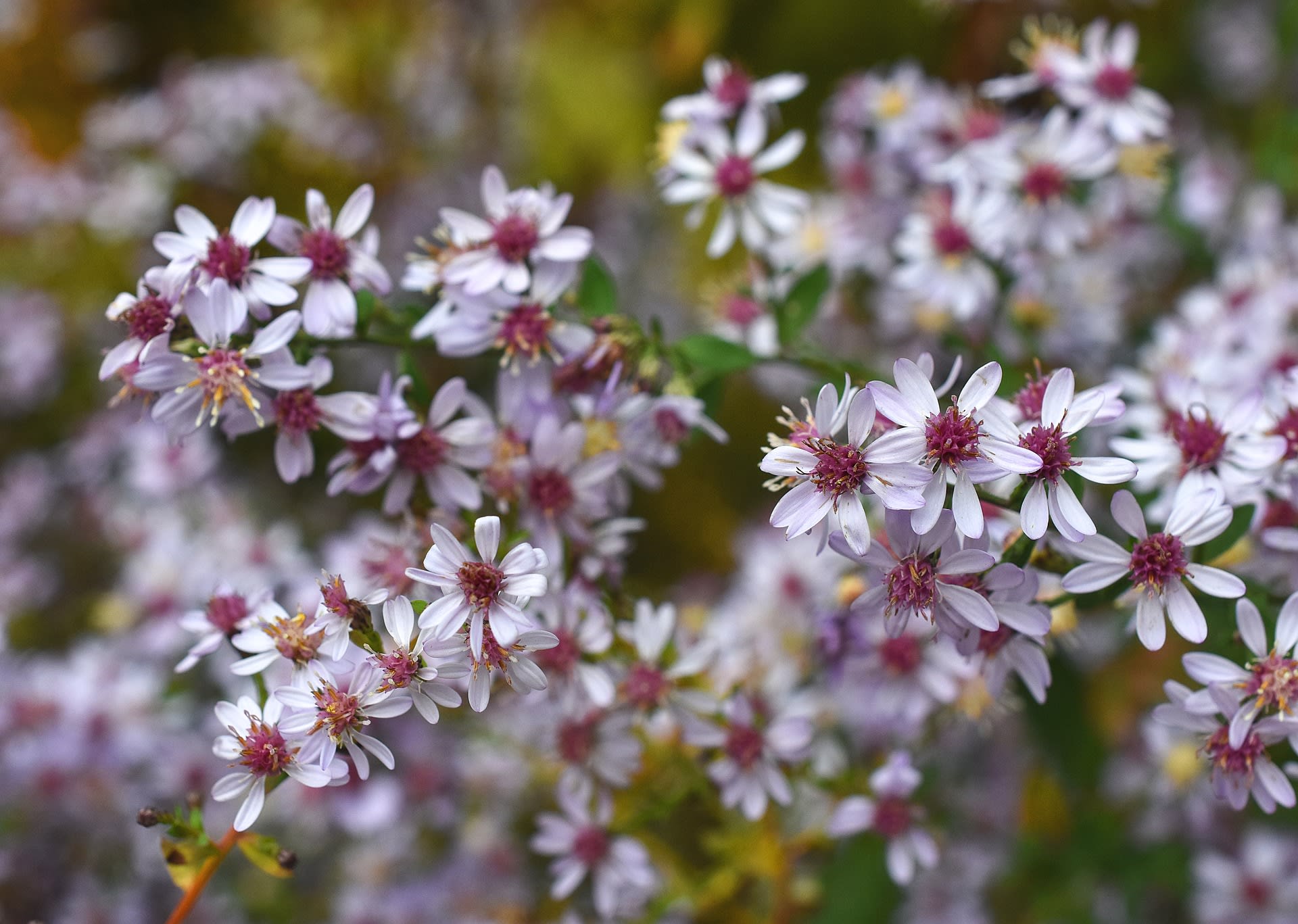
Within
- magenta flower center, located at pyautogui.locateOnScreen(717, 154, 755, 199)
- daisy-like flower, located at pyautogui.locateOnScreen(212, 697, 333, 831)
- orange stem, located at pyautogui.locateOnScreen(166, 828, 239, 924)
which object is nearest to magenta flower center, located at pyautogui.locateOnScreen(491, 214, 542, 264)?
magenta flower center, located at pyautogui.locateOnScreen(717, 154, 755, 199)

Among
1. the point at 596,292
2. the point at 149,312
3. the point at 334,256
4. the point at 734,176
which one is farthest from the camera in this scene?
the point at 734,176

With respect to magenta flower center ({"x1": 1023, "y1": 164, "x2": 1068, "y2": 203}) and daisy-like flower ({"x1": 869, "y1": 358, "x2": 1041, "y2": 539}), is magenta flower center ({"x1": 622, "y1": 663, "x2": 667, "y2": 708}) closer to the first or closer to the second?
daisy-like flower ({"x1": 869, "y1": 358, "x2": 1041, "y2": 539})

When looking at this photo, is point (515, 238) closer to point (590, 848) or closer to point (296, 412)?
point (296, 412)

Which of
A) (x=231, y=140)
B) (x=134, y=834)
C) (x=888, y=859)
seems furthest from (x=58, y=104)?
(x=888, y=859)

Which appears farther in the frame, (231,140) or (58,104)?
(58,104)

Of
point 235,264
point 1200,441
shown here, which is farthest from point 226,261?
point 1200,441

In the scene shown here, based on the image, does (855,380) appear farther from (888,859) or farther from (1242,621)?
(888,859)

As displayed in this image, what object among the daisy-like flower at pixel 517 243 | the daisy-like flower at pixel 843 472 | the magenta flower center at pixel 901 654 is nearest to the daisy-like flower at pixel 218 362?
the daisy-like flower at pixel 517 243
